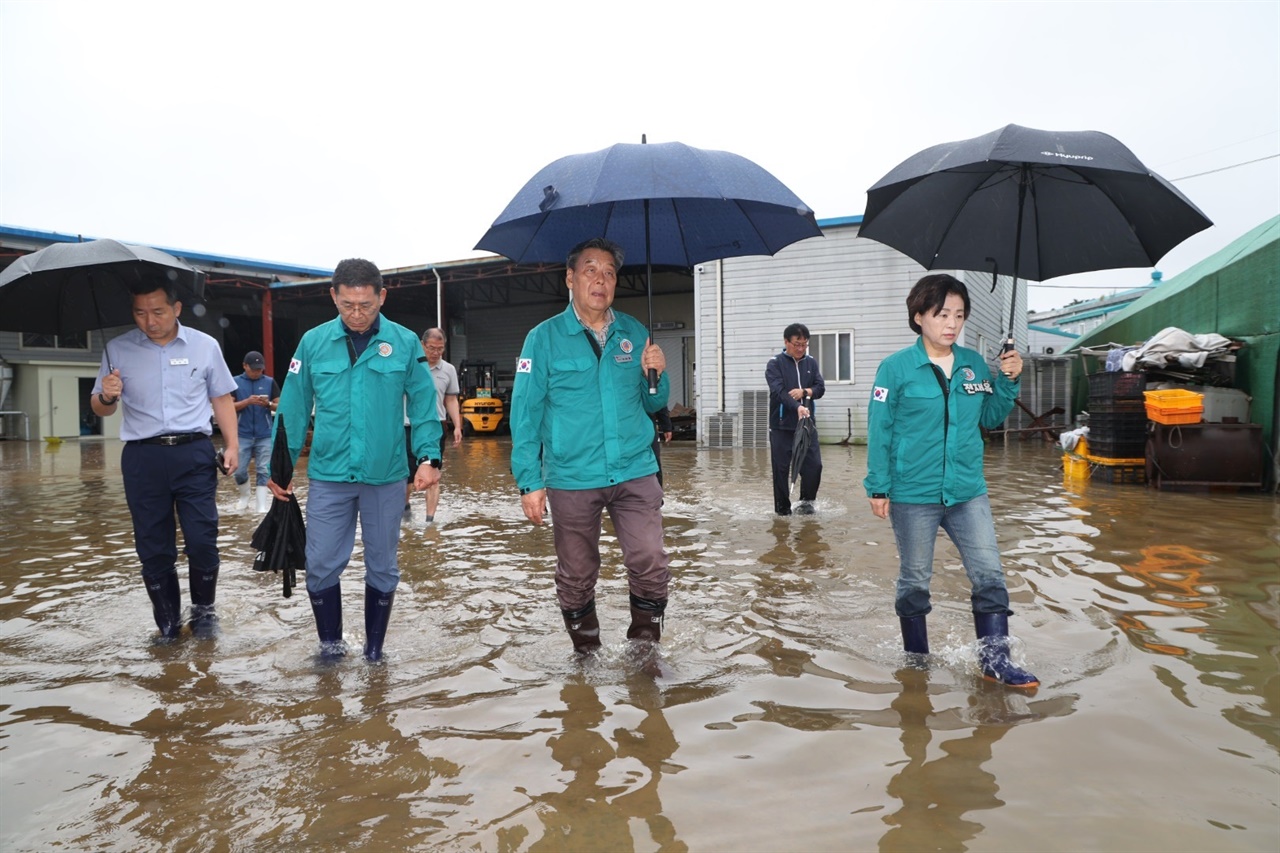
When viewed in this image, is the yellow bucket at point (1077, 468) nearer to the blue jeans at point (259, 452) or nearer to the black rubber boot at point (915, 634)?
the black rubber boot at point (915, 634)

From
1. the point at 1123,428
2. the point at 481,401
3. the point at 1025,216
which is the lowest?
the point at 1123,428

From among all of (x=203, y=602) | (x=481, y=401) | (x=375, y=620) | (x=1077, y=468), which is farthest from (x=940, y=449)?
(x=481, y=401)

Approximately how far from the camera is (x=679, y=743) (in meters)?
3.05

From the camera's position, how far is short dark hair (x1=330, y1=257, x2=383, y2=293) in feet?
12.8

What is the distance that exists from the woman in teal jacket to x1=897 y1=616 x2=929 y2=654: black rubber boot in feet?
0.17

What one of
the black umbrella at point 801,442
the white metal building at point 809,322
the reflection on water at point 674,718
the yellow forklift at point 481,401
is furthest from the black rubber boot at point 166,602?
the yellow forklift at point 481,401

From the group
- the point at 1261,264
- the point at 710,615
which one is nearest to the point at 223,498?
the point at 710,615

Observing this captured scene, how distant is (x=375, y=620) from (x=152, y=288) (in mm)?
2096

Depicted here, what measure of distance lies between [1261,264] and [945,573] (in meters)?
6.72

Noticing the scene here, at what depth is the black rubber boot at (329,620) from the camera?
404 cm

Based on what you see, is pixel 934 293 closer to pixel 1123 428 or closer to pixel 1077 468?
pixel 1123 428

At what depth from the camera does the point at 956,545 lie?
12.3 ft

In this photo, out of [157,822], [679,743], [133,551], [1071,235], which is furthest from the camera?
[133,551]

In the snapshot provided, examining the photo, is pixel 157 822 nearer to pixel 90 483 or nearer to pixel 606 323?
pixel 606 323
